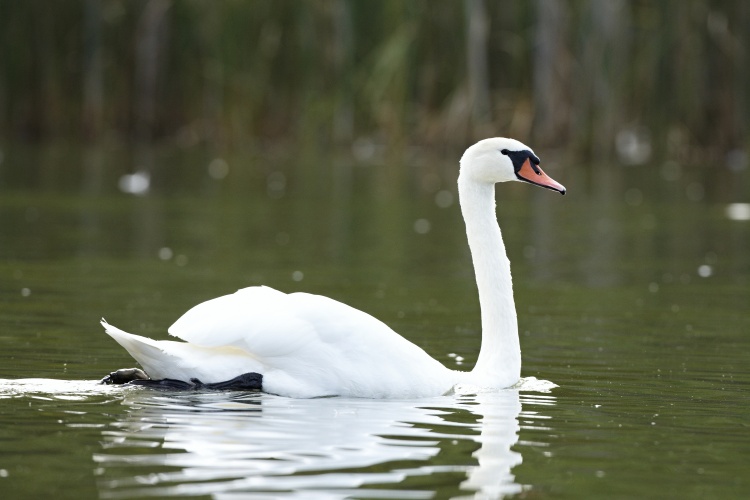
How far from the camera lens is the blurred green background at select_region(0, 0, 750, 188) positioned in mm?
30016

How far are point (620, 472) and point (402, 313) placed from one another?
522 centimetres

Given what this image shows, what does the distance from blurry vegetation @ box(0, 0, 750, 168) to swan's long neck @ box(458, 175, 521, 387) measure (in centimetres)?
2144

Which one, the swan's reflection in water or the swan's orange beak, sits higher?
the swan's orange beak

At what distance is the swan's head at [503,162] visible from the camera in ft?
27.1

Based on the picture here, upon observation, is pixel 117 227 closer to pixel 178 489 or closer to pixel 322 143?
pixel 178 489

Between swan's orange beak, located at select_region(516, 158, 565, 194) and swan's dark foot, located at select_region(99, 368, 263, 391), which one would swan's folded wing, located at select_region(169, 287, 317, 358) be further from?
swan's orange beak, located at select_region(516, 158, 565, 194)

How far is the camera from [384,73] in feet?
98.8

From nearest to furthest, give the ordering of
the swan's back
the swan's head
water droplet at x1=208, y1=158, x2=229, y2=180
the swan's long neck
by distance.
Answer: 1. the swan's back
2. the swan's long neck
3. the swan's head
4. water droplet at x1=208, y1=158, x2=229, y2=180

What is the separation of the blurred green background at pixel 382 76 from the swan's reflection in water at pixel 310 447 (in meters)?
21.3

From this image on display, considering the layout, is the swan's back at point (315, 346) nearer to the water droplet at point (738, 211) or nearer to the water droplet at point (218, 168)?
the water droplet at point (738, 211)

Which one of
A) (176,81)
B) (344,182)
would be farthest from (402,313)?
(176,81)

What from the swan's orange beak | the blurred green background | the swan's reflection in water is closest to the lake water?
the swan's reflection in water

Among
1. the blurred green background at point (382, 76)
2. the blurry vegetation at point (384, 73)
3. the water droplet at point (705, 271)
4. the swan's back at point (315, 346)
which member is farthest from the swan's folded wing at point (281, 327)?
the blurry vegetation at point (384, 73)

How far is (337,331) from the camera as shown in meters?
7.33
